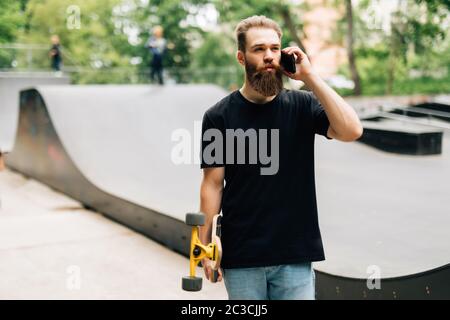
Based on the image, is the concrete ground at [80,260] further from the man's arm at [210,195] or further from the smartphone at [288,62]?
the smartphone at [288,62]

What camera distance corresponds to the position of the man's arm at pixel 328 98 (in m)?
2.43

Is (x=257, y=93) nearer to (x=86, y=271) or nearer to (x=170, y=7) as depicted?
(x=86, y=271)

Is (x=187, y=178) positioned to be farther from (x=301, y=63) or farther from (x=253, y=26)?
(x=301, y=63)

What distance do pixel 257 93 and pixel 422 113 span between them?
1350cm

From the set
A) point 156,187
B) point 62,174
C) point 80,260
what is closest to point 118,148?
point 62,174

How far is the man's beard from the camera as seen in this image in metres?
2.46

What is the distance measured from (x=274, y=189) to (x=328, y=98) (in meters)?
0.42

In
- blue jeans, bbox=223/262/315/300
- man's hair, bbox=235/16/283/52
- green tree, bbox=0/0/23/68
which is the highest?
green tree, bbox=0/0/23/68

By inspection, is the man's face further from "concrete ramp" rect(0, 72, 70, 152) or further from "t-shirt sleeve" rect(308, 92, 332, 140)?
"concrete ramp" rect(0, 72, 70, 152)

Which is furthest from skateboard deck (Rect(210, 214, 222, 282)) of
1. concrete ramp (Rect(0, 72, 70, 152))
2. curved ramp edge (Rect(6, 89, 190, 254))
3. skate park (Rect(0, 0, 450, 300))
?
concrete ramp (Rect(0, 72, 70, 152))

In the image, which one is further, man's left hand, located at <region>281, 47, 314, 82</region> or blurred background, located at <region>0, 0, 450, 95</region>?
blurred background, located at <region>0, 0, 450, 95</region>

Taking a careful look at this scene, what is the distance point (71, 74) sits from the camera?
21.5 m

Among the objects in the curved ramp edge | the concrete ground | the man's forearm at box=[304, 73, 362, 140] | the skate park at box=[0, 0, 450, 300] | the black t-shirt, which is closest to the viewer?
the man's forearm at box=[304, 73, 362, 140]
